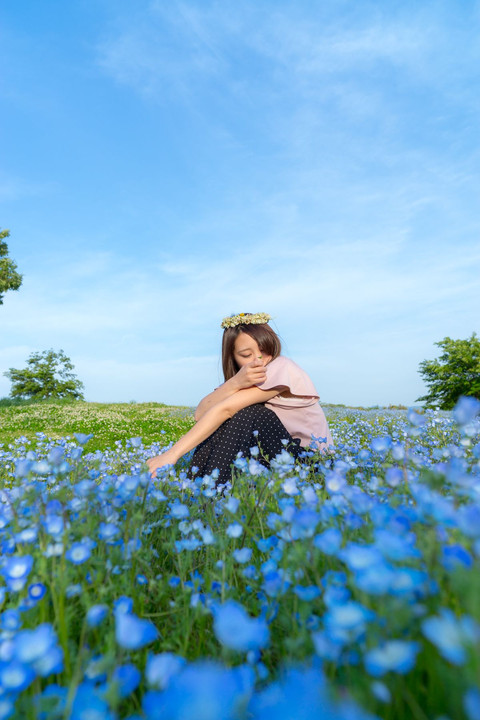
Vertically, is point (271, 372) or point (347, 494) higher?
point (271, 372)

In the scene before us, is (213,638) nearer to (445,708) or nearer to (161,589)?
(161,589)

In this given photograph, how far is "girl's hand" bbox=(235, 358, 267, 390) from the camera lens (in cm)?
486

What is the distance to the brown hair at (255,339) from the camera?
5898 mm

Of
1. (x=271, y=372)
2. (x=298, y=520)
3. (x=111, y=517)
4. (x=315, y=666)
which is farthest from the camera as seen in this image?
(x=271, y=372)

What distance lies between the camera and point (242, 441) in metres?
4.51

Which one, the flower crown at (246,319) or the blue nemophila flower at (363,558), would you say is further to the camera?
the flower crown at (246,319)

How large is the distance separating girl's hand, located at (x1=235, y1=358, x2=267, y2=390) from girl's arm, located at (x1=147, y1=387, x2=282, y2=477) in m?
0.08

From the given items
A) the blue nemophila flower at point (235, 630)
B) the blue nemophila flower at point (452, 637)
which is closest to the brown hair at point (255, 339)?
the blue nemophila flower at point (235, 630)

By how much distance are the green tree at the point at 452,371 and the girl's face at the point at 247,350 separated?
19.4m

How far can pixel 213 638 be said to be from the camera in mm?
1743

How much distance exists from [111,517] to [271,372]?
3298 millimetres

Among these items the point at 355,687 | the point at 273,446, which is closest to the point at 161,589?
the point at 355,687

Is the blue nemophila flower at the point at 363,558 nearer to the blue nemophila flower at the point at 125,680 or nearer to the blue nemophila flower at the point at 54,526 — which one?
the blue nemophila flower at the point at 125,680

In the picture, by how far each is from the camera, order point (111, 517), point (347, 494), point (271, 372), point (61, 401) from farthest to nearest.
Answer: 1. point (61, 401)
2. point (271, 372)
3. point (111, 517)
4. point (347, 494)
